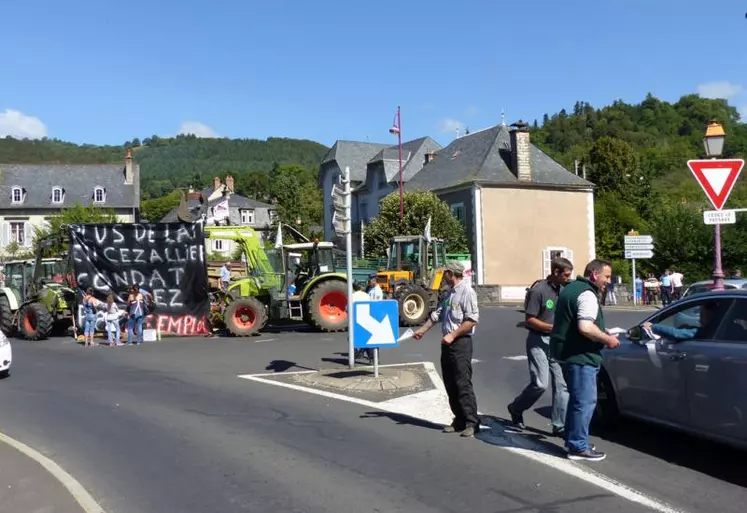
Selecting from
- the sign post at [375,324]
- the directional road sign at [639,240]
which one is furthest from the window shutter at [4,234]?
the sign post at [375,324]

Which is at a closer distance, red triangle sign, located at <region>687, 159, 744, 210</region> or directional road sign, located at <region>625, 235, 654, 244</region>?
red triangle sign, located at <region>687, 159, 744, 210</region>

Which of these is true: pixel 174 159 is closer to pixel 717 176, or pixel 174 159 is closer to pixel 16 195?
pixel 16 195

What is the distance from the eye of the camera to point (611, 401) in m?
7.49

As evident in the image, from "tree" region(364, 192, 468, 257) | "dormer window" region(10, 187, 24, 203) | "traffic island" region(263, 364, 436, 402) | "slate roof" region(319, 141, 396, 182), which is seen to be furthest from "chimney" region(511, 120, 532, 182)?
"dormer window" region(10, 187, 24, 203)

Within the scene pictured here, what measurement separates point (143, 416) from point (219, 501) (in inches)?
151

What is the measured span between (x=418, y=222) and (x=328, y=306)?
20.2 meters

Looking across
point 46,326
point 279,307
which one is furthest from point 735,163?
point 46,326

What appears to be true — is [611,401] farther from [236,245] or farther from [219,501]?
[236,245]

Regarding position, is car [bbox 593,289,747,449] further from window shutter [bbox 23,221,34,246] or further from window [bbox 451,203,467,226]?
window shutter [bbox 23,221,34,246]

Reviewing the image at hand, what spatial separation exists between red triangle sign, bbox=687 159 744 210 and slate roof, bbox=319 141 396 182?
50.9 meters

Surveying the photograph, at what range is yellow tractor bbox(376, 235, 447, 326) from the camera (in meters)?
20.6

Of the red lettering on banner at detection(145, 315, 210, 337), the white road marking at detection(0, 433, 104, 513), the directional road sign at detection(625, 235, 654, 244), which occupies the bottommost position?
the white road marking at detection(0, 433, 104, 513)

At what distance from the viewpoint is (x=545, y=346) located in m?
7.54

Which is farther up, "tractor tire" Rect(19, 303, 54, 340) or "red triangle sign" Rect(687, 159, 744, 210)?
"red triangle sign" Rect(687, 159, 744, 210)
